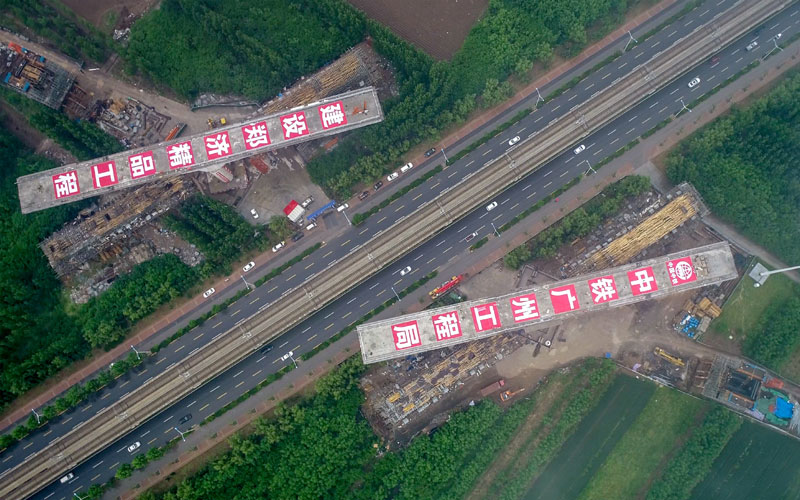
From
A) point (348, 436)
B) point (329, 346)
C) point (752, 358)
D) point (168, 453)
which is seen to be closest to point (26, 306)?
point (168, 453)

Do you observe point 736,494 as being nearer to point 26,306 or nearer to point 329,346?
point 329,346

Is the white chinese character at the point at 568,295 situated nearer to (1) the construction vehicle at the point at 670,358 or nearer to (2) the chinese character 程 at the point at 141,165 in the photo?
(1) the construction vehicle at the point at 670,358

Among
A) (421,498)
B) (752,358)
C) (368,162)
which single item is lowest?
(752,358)

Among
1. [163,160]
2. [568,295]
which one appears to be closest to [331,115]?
[163,160]

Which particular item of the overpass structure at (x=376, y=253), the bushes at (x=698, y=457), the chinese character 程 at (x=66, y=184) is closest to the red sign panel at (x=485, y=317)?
the overpass structure at (x=376, y=253)

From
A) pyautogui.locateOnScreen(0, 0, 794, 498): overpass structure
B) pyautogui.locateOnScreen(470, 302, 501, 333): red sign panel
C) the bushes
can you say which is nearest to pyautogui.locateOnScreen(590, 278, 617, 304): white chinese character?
pyautogui.locateOnScreen(470, 302, 501, 333): red sign panel

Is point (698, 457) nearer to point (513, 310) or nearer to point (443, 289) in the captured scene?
point (513, 310)

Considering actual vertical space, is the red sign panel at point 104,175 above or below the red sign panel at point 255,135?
above
